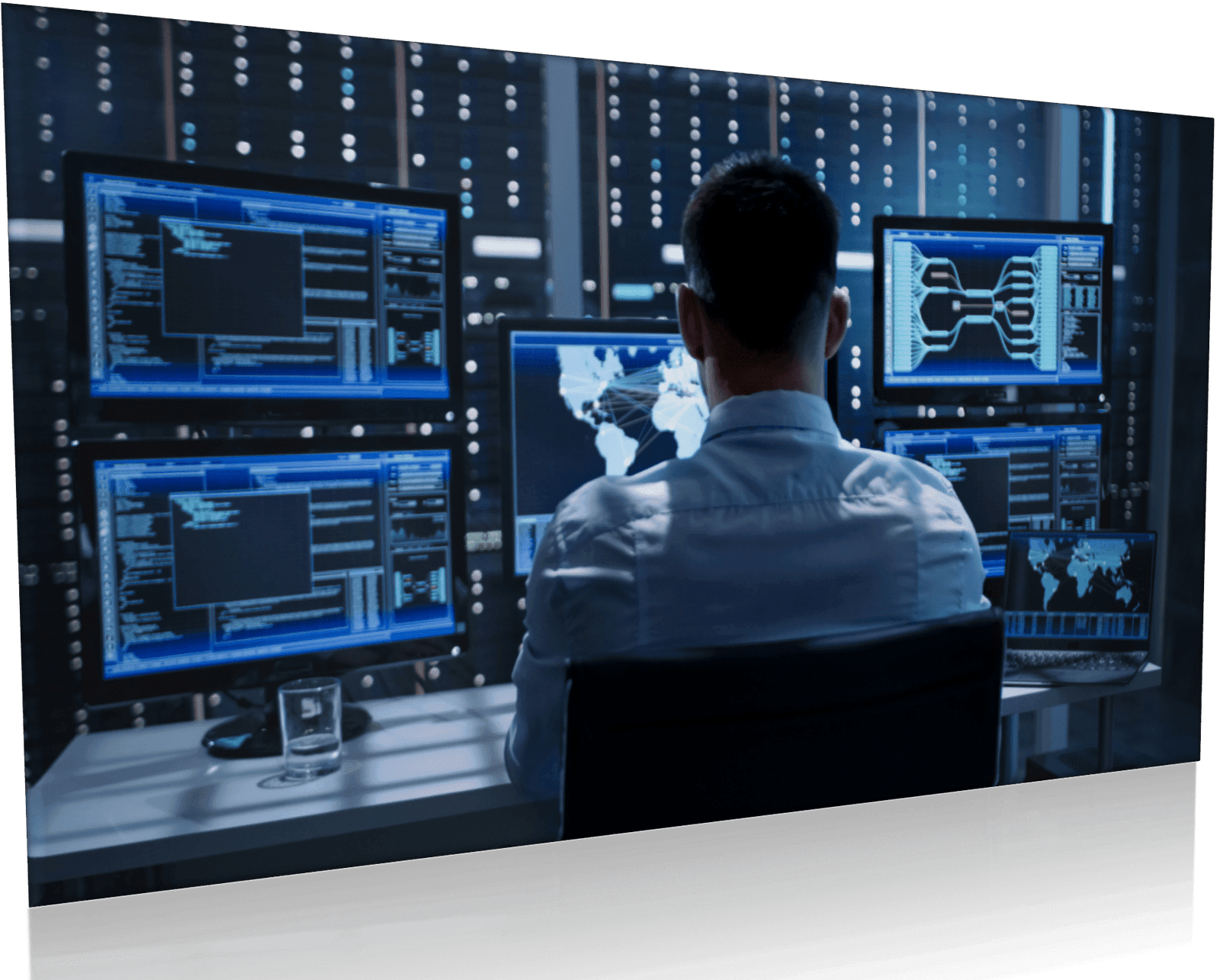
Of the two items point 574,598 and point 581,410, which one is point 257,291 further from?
point 574,598

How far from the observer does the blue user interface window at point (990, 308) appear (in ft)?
6.80

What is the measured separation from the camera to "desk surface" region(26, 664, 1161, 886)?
1.25 m

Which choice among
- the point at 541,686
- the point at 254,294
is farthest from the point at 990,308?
the point at 254,294

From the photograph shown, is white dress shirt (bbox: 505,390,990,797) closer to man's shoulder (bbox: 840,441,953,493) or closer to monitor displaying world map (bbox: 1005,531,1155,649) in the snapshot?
man's shoulder (bbox: 840,441,953,493)

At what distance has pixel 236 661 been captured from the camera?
1.53 metres

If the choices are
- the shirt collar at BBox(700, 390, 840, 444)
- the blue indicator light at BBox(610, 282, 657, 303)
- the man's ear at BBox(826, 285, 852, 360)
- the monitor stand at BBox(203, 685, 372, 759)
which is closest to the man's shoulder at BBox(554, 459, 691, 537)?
the shirt collar at BBox(700, 390, 840, 444)

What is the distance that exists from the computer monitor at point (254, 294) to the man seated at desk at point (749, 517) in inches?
23.1

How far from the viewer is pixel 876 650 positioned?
102cm

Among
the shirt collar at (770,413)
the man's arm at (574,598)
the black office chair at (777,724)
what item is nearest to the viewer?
the black office chair at (777,724)

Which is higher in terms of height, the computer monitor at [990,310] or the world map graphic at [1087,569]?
the computer monitor at [990,310]

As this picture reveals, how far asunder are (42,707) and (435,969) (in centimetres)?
87

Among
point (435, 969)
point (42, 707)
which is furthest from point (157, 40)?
point (435, 969)

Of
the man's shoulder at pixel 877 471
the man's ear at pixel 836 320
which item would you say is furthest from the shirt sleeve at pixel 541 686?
the man's ear at pixel 836 320

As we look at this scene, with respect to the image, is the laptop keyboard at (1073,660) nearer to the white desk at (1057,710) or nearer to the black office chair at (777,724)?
the white desk at (1057,710)
